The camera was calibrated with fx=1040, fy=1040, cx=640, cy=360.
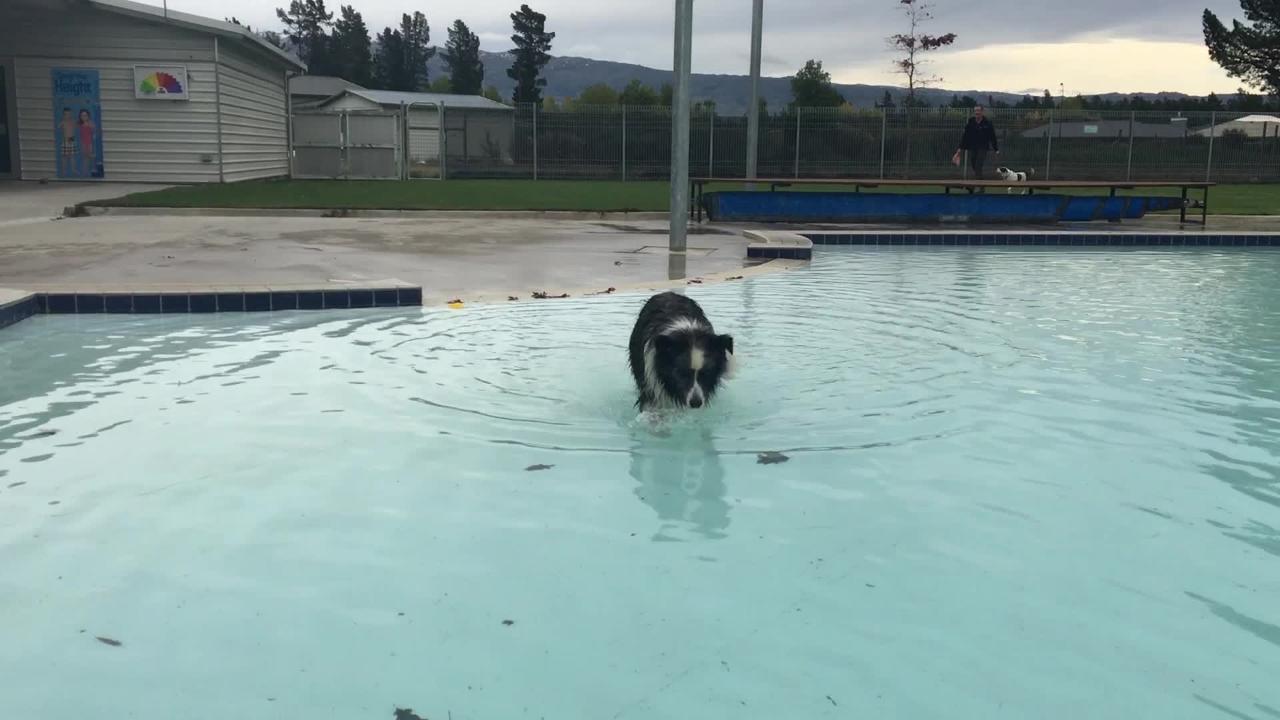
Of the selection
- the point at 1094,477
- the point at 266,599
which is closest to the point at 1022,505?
the point at 1094,477

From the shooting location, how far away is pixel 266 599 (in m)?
3.46

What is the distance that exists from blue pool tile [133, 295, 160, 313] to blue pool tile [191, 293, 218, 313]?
0.28 meters

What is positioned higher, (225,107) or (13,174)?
(225,107)

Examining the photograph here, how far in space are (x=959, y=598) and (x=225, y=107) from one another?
26.5 m

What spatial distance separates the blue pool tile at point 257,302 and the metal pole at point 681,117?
4.00m

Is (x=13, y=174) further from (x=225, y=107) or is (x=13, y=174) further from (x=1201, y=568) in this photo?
(x=1201, y=568)

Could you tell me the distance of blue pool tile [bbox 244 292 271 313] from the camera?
28.4 ft

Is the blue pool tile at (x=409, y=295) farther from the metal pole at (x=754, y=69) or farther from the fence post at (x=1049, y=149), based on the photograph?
the fence post at (x=1049, y=149)

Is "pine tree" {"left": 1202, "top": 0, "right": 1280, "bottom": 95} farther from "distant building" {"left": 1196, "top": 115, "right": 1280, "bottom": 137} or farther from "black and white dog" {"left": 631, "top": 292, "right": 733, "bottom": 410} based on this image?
"black and white dog" {"left": 631, "top": 292, "right": 733, "bottom": 410}

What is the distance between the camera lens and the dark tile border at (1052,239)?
15.2m

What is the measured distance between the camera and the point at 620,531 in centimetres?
415

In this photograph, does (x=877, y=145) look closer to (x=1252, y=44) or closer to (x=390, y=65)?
(x=1252, y=44)

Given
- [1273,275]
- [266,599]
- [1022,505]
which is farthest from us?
[1273,275]

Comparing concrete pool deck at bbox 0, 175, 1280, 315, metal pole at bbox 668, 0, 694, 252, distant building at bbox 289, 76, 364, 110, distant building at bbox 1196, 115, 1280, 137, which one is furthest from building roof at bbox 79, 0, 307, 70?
distant building at bbox 1196, 115, 1280, 137
